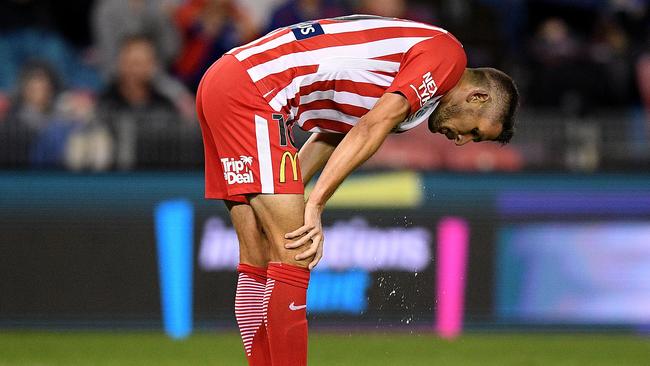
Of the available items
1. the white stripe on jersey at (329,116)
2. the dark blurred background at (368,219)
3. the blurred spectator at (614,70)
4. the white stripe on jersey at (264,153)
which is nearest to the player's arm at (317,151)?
the white stripe on jersey at (329,116)

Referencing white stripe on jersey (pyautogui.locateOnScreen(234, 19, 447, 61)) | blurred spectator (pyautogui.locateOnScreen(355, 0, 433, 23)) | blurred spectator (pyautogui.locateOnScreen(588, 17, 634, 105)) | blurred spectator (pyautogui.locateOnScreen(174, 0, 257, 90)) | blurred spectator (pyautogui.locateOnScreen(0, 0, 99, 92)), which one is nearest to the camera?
white stripe on jersey (pyautogui.locateOnScreen(234, 19, 447, 61))

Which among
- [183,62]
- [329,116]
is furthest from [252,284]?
[183,62]

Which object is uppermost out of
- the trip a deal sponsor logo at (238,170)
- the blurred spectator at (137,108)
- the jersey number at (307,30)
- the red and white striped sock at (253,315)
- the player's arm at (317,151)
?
the blurred spectator at (137,108)

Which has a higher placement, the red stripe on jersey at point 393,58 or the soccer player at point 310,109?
the red stripe on jersey at point 393,58

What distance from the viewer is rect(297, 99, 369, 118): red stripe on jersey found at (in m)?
5.69

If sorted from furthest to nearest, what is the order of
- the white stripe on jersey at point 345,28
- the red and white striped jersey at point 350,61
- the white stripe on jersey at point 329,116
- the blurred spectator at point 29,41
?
the blurred spectator at point 29,41 < the white stripe on jersey at point 329,116 < the white stripe on jersey at point 345,28 < the red and white striped jersey at point 350,61

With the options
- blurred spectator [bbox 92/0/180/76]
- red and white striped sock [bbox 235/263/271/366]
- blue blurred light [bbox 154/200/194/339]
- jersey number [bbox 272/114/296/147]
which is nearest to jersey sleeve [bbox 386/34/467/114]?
jersey number [bbox 272/114/296/147]

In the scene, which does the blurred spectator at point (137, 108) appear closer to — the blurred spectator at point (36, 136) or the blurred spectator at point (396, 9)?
the blurred spectator at point (36, 136)

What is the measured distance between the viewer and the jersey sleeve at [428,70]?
17.6 feet

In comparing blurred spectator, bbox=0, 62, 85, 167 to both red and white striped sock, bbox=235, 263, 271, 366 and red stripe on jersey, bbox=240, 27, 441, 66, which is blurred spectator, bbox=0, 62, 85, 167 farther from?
red stripe on jersey, bbox=240, 27, 441, 66

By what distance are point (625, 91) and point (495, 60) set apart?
126 cm

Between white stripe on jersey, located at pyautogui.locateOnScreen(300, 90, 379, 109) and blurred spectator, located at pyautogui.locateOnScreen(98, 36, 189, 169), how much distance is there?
4366 mm

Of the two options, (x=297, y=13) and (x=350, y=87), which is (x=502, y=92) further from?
(x=297, y=13)

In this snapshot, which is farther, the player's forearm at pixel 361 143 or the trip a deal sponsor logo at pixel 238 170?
the trip a deal sponsor logo at pixel 238 170
